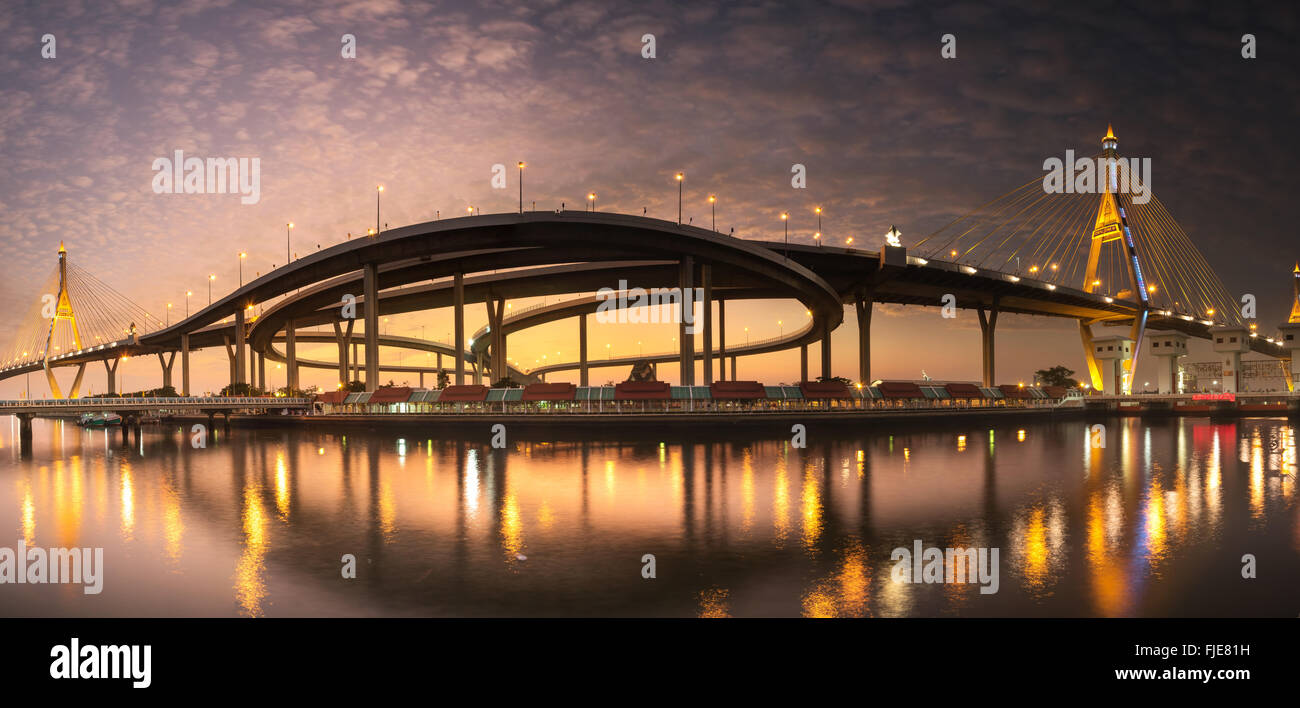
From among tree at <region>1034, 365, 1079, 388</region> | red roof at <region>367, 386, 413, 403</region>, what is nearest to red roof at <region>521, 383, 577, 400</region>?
red roof at <region>367, 386, 413, 403</region>

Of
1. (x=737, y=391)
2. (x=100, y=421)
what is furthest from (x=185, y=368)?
(x=737, y=391)

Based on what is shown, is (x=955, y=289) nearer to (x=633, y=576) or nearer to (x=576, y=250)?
(x=576, y=250)

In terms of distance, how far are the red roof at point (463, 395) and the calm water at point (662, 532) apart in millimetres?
22879

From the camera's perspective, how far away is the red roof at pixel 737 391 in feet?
171

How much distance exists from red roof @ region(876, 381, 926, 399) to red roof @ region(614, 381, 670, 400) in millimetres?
23025

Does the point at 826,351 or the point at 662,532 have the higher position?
the point at 826,351

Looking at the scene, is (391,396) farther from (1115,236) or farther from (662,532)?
(1115,236)

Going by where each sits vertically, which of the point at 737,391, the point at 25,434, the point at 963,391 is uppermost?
the point at 737,391

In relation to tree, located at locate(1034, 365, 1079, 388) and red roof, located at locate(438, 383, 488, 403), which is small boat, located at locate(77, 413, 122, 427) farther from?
tree, located at locate(1034, 365, 1079, 388)

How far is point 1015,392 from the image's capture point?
7625 cm

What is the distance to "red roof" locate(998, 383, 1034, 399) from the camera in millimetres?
74369

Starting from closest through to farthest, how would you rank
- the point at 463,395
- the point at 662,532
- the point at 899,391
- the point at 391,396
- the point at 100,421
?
the point at 662,532 < the point at 463,395 < the point at 391,396 < the point at 899,391 < the point at 100,421

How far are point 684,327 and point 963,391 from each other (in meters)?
30.2
